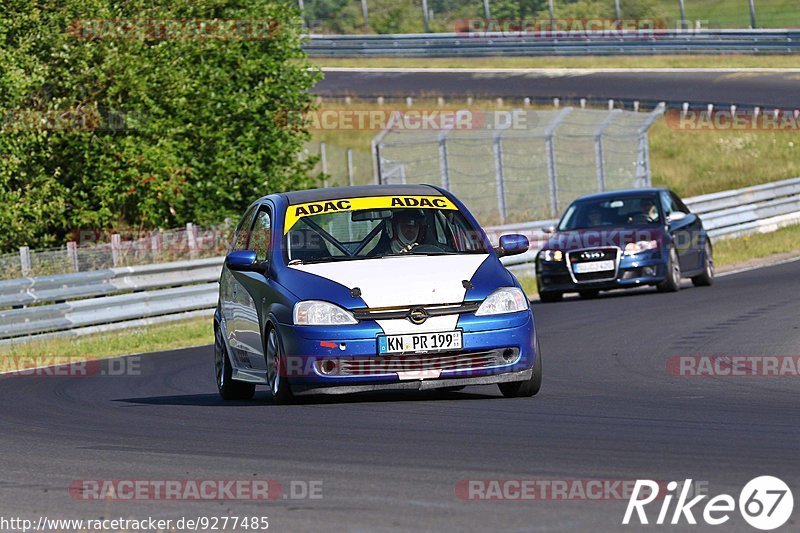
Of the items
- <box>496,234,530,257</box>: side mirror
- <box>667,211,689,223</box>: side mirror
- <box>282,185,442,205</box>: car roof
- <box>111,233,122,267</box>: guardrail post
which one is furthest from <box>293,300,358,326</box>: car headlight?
<box>111,233,122,267</box>: guardrail post

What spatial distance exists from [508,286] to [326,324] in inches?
50.1

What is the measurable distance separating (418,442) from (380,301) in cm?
198

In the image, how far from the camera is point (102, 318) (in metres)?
21.0

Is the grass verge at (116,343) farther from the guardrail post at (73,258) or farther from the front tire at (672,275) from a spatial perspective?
the front tire at (672,275)

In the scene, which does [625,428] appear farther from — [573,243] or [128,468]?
[573,243]

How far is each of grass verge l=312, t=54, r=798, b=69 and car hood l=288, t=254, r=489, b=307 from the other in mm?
45067

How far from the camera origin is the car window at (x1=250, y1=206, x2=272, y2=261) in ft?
38.1

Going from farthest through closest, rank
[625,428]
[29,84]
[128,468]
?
[29,84]
[625,428]
[128,468]

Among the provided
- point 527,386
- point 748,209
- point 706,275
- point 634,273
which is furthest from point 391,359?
point 748,209

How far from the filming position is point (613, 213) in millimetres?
22703

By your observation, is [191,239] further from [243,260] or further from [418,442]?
[418,442]

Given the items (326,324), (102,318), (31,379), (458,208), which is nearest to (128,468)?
(326,324)

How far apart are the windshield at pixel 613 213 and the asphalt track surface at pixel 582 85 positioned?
25.2 metres

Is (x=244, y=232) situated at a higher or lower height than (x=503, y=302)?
higher
